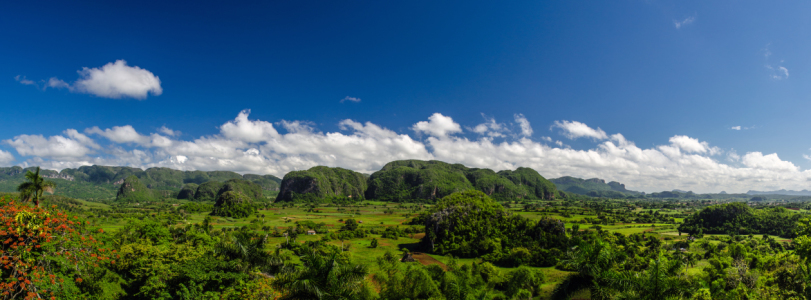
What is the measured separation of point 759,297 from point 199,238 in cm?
5994

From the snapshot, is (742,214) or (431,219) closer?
(431,219)

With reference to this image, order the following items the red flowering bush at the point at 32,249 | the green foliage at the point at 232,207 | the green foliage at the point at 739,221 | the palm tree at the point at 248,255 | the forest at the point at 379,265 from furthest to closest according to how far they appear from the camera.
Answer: the green foliage at the point at 232,207, the green foliage at the point at 739,221, the palm tree at the point at 248,255, the forest at the point at 379,265, the red flowering bush at the point at 32,249

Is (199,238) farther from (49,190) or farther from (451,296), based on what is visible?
(451,296)

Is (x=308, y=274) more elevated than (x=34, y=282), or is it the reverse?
(x=34, y=282)

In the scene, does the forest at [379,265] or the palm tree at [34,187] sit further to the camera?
the palm tree at [34,187]

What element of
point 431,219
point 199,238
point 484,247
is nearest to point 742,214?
point 484,247

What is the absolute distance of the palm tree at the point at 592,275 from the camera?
16.9m

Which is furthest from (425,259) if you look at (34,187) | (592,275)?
(34,187)

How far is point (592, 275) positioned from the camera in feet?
59.1

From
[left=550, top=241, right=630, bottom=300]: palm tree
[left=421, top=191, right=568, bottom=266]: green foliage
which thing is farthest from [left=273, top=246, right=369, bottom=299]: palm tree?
[left=421, top=191, right=568, bottom=266]: green foliage

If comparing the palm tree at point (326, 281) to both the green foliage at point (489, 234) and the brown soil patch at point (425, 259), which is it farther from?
the green foliage at point (489, 234)

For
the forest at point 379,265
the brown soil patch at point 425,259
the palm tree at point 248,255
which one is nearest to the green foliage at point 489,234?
the forest at point 379,265

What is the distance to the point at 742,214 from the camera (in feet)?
381

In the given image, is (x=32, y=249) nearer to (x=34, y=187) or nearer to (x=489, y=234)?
(x=34, y=187)
